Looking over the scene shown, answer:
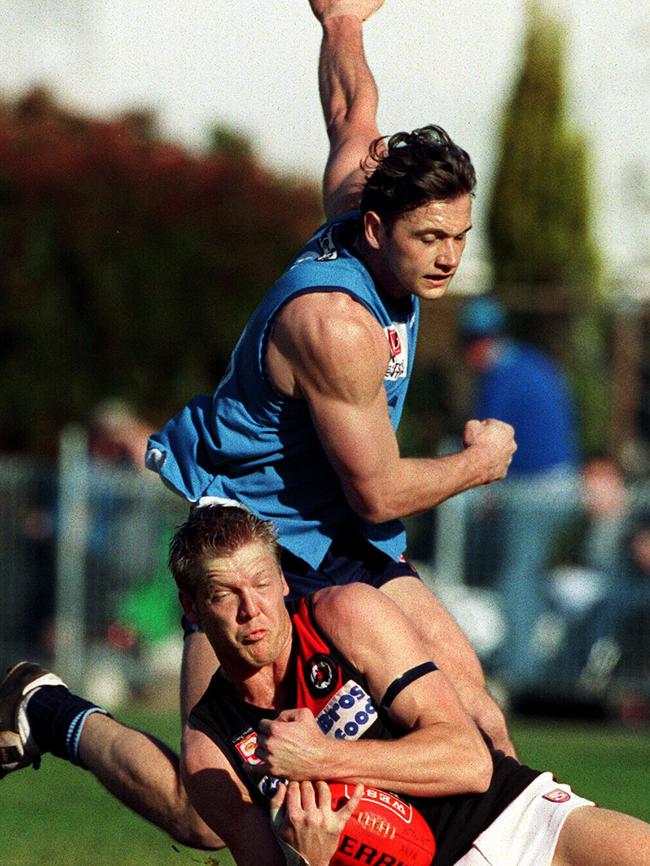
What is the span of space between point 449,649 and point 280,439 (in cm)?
85

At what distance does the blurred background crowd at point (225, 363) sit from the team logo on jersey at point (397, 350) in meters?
5.86

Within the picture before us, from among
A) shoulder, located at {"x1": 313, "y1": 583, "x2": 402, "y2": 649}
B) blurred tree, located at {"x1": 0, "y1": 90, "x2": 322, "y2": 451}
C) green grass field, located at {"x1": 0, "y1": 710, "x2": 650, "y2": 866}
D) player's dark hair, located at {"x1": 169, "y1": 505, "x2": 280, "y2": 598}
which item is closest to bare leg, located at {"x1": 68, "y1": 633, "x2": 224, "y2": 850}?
green grass field, located at {"x1": 0, "y1": 710, "x2": 650, "y2": 866}

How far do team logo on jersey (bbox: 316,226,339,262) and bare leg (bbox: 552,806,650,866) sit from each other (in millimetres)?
1756

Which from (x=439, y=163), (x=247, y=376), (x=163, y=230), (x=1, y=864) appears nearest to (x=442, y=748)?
(x=247, y=376)

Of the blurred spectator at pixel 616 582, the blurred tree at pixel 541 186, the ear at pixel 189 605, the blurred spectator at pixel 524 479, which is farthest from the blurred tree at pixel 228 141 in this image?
the ear at pixel 189 605

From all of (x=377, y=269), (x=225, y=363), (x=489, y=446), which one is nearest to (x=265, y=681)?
(x=489, y=446)

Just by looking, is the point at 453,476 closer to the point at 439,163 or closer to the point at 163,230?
the point at 439,163

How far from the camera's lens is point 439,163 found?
17.4 ft

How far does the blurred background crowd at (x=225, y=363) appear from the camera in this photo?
1180cm

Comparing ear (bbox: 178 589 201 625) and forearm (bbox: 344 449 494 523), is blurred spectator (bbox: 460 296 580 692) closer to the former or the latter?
forearm (bbox: 344 449 494 523)

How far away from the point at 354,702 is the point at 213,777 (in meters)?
0.53

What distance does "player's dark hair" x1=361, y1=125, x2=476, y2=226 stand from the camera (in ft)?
17.2

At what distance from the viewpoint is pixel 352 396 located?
522 cm

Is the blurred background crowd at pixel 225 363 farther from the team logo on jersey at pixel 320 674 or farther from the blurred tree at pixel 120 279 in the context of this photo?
the team logo on jersey at pixel 320 674
